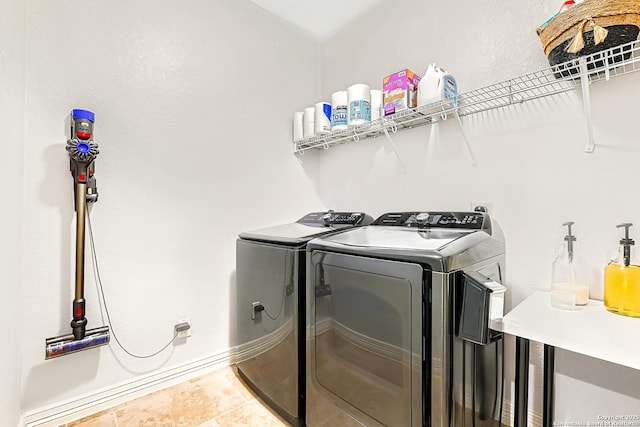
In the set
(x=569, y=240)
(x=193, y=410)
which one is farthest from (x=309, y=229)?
(x=569, y=240)

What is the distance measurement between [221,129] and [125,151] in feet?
2.00

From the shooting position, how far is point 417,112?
66.9 inches

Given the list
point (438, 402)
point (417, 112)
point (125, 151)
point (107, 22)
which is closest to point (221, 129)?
point (125, 151)

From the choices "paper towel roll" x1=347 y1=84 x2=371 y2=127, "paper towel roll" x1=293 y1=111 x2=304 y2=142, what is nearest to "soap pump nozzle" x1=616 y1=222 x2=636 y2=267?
"paper towel roll" x1=347 y1=84 x2=371 y2=127

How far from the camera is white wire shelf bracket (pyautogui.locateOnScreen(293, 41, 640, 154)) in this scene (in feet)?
3.79

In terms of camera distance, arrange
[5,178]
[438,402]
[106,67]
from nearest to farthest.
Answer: [438,402], [5,178], [106,67]

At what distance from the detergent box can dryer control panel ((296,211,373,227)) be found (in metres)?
0.65

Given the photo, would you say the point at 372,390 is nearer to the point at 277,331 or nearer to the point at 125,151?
the point at 277,331

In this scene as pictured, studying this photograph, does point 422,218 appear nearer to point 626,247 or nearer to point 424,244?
point 424,244

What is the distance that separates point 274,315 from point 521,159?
4.89 ft

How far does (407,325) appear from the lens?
3.49ft

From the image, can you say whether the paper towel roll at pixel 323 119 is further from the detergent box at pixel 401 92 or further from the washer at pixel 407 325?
the washer at pixel 407 325

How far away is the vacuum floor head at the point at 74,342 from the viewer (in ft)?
4.64

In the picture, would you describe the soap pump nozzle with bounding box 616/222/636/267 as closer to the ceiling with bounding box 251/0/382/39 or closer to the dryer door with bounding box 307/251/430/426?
the dryer door with bounding box 307/251/430/426
